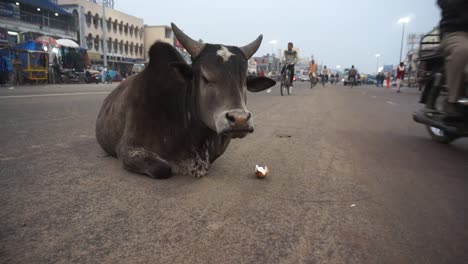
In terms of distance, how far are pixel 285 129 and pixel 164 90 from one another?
319cm

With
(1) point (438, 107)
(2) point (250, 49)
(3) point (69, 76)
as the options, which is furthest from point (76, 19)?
(1) point (438, 107)

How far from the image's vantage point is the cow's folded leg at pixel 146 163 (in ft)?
9.77

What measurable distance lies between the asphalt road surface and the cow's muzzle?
55cm

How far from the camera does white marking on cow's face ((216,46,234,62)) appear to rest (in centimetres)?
294

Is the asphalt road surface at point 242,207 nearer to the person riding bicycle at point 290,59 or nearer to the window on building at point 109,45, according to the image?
the person riding bicycle at point 290,59

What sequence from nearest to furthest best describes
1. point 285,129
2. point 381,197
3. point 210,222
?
point 210,222 → point 381,197 → point 285,129

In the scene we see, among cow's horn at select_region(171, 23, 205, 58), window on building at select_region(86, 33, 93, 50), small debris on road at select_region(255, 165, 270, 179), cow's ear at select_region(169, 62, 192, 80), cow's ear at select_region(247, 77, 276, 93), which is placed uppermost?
window on building at select_region(86, 33, 93, 50)

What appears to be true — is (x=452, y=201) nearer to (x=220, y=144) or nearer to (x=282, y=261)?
(x=282, y=261)


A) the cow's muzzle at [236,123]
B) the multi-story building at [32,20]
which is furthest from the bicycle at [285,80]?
the multi-story building at [32,20]

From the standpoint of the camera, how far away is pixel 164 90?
335cm

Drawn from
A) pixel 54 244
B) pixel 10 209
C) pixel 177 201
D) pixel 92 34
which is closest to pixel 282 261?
pixel 177 201

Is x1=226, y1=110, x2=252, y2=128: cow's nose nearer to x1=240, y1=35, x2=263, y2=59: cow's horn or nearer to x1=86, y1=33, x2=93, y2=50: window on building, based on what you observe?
x1=240, y1=35, x2=263, y2=59: cow's horn

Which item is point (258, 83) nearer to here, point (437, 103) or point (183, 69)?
point (183, 69)

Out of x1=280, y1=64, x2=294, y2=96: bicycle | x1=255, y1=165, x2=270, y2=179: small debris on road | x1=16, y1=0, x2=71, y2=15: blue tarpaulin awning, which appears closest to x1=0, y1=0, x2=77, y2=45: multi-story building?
x1=16, y1=0, x2=71, y2=15: blue tarpaulin awning
